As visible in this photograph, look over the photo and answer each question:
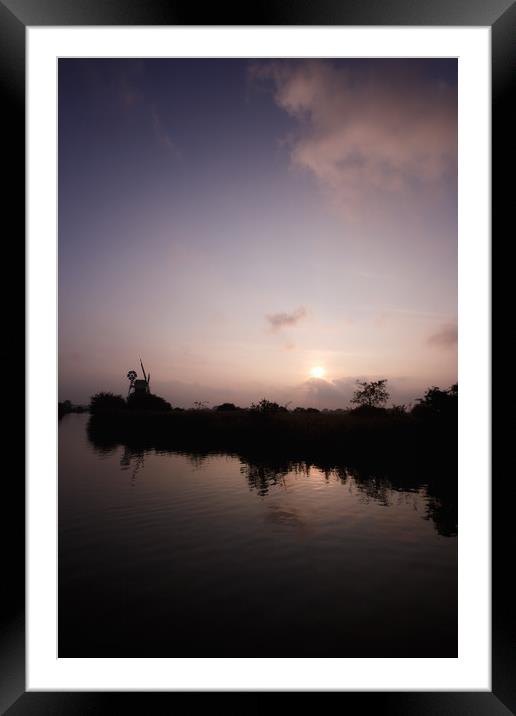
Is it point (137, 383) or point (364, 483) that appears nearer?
point (364, 483)

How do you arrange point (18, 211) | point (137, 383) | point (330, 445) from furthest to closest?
point (137, 383) < point (330, 445) < point (18, 211)

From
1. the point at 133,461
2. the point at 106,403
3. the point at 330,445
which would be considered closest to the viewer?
the point at 133,461

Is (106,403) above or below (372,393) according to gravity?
below

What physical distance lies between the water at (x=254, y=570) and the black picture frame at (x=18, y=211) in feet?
2.68

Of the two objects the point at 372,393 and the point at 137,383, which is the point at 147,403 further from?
the point at 372,393

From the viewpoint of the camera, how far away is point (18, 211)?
122 centimetres

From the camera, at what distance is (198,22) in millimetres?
1193

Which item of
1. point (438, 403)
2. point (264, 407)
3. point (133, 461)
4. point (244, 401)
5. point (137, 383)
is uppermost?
point (438, 403)

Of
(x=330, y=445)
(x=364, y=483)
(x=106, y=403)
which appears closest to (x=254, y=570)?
(x=364, y=483)

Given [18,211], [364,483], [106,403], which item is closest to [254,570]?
[18,211]

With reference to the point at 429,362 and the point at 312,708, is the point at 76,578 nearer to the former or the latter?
the point at 312,708

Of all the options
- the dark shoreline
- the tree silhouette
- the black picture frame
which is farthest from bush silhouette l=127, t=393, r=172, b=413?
the black picture frame

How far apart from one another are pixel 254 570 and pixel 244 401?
20.3 ft

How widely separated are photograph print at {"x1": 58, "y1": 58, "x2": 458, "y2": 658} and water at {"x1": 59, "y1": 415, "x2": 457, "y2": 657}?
2cm
